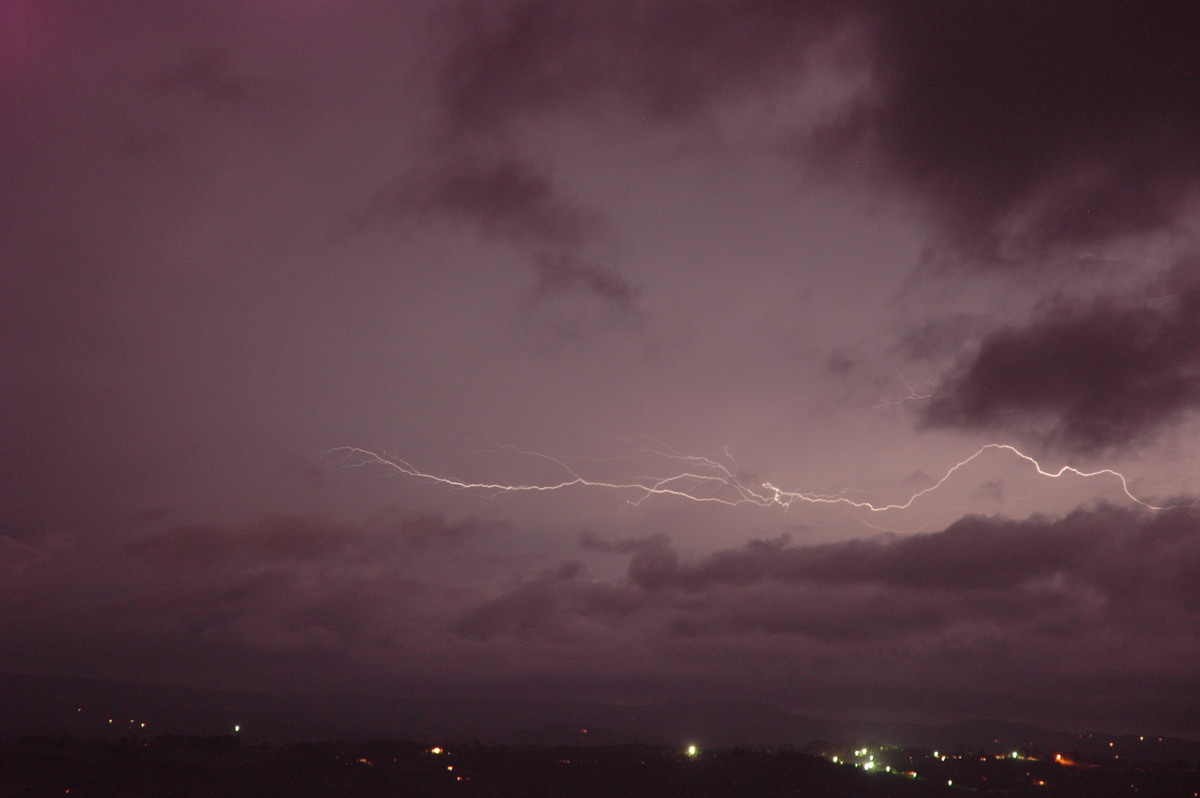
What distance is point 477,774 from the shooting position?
72.2 metres

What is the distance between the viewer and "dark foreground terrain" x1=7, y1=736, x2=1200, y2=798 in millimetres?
58500

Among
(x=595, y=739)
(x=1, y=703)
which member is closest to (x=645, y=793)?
(x=595, y=739)

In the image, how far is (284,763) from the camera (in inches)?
2741

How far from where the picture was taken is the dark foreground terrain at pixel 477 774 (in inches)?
2303

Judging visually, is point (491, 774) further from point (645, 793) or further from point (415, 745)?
point (415, 745)

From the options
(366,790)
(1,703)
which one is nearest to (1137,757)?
(366,790)

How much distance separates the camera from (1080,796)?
68375 millimetres

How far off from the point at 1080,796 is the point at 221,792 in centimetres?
6548

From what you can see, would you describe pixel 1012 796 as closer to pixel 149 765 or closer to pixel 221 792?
pixel 221 792

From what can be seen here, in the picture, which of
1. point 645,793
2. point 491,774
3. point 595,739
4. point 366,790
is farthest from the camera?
point 595,739

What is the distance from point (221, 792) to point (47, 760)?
1372cm

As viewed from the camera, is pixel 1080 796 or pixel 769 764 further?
pixel 769 764

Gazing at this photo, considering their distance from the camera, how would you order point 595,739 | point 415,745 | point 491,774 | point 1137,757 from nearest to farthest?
point 491,774
point 415,745
point 1137,757
point 595,739

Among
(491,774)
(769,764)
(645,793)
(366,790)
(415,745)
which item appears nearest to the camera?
(366,790)
